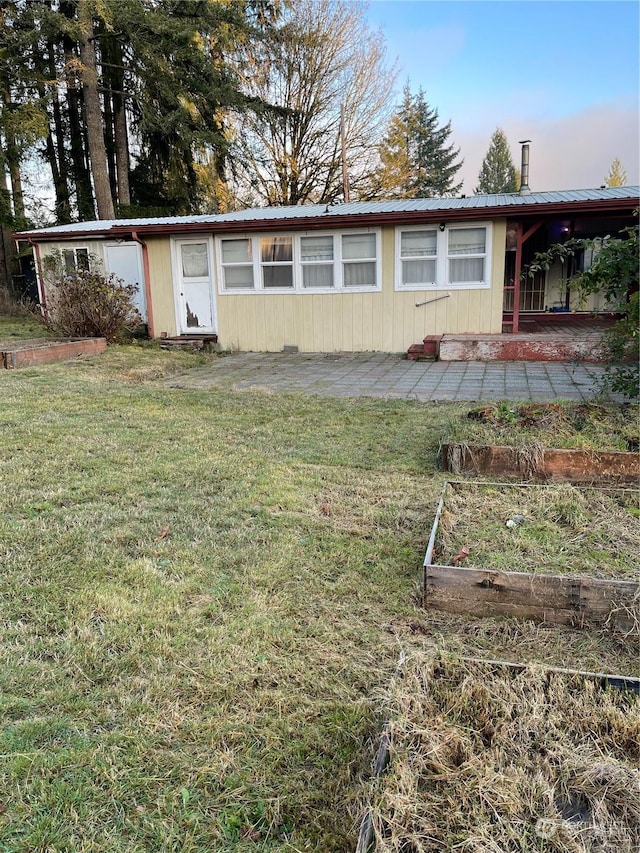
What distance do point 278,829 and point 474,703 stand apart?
25.7 inches

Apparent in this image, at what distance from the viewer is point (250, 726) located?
1764 millimetres

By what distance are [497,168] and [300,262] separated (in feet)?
148

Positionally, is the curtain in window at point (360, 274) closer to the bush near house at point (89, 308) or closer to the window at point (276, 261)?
the window at point (276, 261)

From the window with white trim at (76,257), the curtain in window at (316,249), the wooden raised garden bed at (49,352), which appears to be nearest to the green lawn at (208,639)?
the wooden raised garden bed at (49,352)

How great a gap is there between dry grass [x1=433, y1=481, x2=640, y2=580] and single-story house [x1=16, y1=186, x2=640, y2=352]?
749 centimetres

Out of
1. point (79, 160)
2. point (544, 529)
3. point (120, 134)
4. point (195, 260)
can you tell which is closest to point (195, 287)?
point (195, 260)

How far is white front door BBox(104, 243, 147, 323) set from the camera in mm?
12680

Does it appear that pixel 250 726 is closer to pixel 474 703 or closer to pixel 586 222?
pixel 474 703

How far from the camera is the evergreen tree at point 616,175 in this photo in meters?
37.3

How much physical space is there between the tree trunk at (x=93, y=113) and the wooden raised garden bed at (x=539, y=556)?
18780 mm

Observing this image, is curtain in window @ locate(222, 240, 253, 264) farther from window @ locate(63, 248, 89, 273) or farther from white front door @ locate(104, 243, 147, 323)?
window @ locate(63, 248, 89, 273)

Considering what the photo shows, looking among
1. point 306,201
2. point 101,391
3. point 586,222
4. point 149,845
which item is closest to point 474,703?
point 149,845

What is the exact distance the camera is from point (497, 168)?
4897 cm

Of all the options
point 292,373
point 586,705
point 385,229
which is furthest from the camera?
point 385,229
